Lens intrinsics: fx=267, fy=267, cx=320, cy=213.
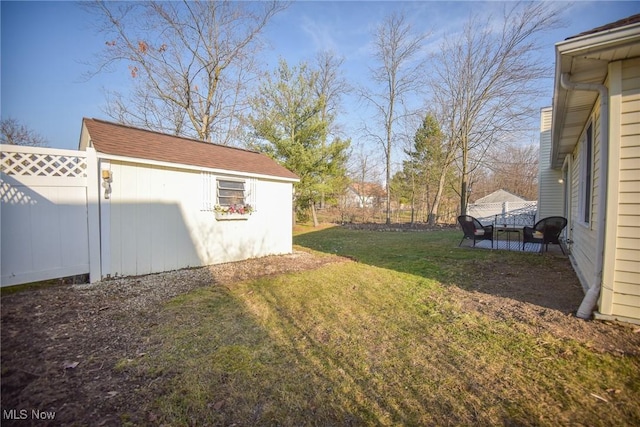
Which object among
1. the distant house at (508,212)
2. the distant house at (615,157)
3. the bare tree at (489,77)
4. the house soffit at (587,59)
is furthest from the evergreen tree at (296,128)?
the distant house at (615,157)

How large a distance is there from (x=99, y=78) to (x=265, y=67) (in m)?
7.81

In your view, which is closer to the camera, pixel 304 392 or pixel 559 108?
pixel 304 392

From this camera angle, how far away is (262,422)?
1.72 metres

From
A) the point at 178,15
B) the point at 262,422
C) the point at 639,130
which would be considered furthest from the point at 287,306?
the point at 178,15

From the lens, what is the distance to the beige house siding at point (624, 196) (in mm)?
2805

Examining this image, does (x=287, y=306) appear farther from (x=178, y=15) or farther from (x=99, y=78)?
(x=178, y=15)

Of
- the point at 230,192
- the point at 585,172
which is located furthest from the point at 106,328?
the point at 585,172

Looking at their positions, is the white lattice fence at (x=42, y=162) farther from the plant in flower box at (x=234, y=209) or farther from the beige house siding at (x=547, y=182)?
the beige house siding at (x=547, y=182)

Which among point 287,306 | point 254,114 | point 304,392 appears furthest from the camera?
point 254,114

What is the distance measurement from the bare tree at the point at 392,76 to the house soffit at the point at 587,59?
42.9 feet

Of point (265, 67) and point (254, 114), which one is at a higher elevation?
point (265, 67)

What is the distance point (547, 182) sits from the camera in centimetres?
1108

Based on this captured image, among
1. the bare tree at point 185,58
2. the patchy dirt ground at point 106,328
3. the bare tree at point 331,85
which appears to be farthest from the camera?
the bare tree at point 331,85

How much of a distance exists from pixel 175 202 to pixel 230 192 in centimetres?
134
